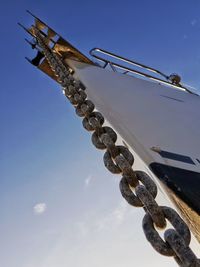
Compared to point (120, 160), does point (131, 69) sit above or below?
above

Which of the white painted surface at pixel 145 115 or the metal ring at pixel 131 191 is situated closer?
the metal ring at pixel 131 191

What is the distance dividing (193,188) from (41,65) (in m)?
3.55

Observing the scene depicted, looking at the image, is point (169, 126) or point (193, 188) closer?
point (193, 188)

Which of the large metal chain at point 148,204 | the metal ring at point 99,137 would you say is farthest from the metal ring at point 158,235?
the metal ring at point 99,137

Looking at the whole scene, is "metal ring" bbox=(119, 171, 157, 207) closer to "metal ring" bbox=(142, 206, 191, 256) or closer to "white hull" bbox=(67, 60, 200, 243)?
"metal ring" bbox=(142, 206, 191, 256)

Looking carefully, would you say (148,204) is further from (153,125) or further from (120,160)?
(153,125)

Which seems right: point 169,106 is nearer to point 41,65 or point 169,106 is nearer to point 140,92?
point 140,92

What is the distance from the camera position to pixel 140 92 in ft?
10.7

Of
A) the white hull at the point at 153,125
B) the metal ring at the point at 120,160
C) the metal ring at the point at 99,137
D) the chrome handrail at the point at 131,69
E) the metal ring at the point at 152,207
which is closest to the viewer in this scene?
the metal ring at the point at 152,207

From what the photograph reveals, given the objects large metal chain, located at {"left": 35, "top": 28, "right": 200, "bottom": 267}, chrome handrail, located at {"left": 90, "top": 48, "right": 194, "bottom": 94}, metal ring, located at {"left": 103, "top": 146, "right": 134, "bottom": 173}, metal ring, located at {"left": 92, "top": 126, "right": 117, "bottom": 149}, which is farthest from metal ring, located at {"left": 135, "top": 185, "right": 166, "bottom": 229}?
chrome handrail, located at {"left": 90, "top": 48, "right": 194, "bottom": 94}

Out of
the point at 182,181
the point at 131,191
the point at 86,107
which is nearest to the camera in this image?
the point at 131,191

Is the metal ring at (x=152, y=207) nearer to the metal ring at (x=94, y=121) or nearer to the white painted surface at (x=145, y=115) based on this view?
the metal ring at (x=94, y=121)

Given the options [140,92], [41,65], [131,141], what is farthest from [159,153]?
[41,65]

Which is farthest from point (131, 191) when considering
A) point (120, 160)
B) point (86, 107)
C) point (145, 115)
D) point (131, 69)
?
point (131, 69)
